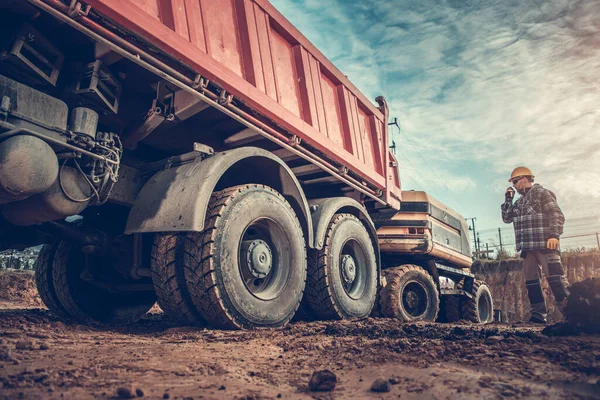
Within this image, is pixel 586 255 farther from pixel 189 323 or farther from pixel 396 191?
pixel 189 323

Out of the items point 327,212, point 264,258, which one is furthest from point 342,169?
point 264,258

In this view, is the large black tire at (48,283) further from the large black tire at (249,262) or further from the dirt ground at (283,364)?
the large black tire at (249,262)

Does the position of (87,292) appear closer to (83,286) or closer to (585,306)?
(83,286)

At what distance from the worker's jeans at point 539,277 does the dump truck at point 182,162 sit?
2.31 m

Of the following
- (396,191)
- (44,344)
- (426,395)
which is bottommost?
(426,395)

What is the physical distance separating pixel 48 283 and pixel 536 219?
627 cm

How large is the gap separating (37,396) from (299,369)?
121cm

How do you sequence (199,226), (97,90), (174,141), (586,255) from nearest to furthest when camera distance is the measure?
(97,90) → (199,226) → (174,141) → (586,255)

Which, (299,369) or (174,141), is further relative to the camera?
(174,141)

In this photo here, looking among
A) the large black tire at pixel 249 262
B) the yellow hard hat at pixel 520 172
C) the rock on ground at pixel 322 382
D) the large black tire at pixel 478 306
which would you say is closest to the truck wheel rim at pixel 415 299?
the large black tire at pixel 478 306

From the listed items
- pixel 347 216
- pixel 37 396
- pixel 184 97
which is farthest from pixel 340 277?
pixel 37 396

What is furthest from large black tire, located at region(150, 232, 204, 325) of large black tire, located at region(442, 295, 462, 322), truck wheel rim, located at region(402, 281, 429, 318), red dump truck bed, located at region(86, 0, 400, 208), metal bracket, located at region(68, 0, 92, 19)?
large black tire, located at region(442, 295, 462, 322)

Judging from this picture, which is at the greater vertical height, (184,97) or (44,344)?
(184,97)

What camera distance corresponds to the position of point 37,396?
1697 millimetres
